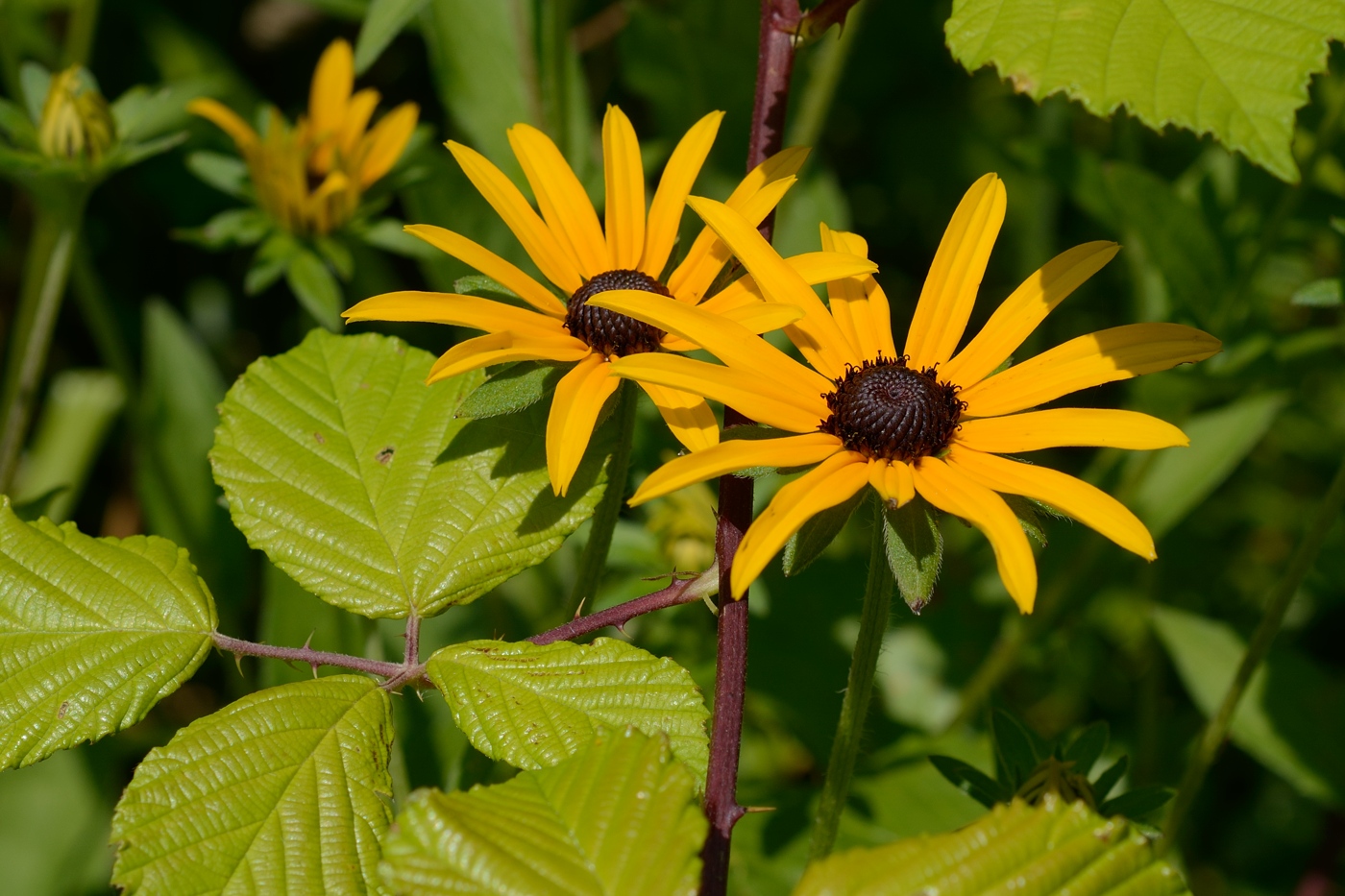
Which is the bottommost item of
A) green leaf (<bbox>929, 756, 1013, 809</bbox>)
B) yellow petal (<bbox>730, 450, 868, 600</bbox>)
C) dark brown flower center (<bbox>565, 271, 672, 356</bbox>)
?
green leaf (<bbox>929, 756, 1013, 809</bbox>)

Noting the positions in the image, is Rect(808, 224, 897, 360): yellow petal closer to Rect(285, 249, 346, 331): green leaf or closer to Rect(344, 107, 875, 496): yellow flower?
Rect(344, 107, 875, 496): yellow flower

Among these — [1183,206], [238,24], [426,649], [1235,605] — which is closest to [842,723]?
[426,649]

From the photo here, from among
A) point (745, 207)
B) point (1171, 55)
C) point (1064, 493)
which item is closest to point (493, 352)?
point (745, 207)

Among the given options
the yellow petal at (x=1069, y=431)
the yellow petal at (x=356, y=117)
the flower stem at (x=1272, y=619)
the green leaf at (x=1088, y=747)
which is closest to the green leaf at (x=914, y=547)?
the yellow petal at (x=1069, y=431)

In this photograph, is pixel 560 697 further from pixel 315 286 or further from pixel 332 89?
pixel 332 89

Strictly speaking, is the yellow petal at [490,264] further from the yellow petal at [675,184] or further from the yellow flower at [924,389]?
the yellow flower at [924,389]

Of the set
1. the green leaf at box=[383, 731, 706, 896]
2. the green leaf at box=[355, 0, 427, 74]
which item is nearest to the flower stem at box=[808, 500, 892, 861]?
the green leaf at box=[383, 731, 706, 896]

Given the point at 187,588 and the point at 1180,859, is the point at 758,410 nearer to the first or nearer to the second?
the point at 187,588
